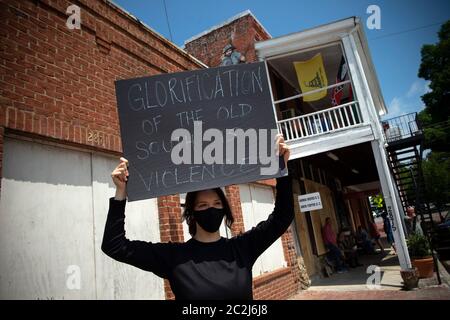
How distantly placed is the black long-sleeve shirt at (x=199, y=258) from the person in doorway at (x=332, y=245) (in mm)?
9585

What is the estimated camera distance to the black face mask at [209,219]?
6.82 feet

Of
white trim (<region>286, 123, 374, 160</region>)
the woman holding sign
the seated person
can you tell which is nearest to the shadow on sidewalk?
the seated person

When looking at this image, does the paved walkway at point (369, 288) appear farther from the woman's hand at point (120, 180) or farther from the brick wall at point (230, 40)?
the brick wall at point (230, 40)

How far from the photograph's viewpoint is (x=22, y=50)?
370cm

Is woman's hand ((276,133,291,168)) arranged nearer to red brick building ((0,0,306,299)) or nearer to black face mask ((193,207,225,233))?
black face mask ((193,207,225,233))

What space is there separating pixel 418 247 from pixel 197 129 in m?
8.18

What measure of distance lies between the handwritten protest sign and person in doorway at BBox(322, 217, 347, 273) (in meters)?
9.47

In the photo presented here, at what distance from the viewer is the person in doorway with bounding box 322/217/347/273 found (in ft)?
36.1

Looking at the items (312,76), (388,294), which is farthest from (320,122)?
(388,294)

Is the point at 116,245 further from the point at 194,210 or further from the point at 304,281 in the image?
the point at 304,281

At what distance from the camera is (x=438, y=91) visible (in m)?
33.7

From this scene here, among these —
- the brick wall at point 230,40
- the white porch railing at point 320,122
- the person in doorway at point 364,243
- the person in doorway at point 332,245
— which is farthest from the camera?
the person in doorway at point 364,243

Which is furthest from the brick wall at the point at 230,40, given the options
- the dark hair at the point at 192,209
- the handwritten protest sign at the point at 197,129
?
the dark hair at the point at 192,209

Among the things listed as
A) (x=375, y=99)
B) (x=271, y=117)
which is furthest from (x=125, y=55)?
(x=375, y=99)
